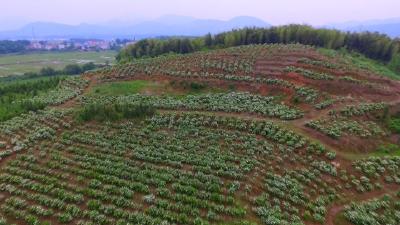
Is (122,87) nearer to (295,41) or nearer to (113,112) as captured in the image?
(113,112)

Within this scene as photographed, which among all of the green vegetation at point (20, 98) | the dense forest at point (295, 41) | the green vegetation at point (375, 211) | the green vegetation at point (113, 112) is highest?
the dense forest at point (295, 41)

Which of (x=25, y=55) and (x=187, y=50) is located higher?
(x=187, y=50)

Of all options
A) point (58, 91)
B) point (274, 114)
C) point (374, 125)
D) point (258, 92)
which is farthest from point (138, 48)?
point (374, 125)

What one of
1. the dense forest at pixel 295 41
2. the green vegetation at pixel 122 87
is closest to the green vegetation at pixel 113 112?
the green vegetation at pixel 122 87

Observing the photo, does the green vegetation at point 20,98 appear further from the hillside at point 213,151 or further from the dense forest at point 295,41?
the dense forest at point 295,41

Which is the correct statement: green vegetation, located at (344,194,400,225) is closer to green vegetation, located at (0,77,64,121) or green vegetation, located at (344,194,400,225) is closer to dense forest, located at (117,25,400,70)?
green vegetation, located at (0,77,64,121)

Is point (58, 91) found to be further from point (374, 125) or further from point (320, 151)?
point (374, 125)

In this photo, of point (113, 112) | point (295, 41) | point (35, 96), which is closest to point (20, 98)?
point (35, 96)
